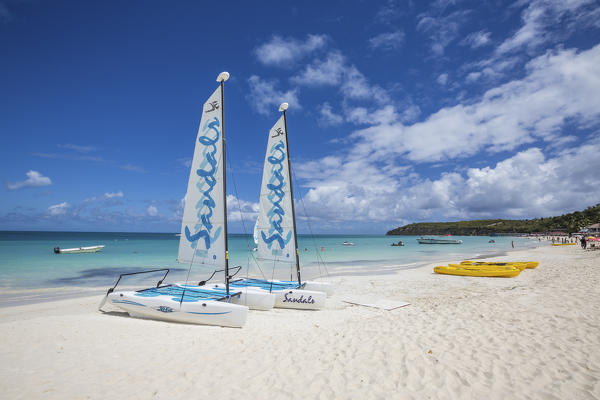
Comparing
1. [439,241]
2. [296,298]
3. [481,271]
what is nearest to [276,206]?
[296,298]

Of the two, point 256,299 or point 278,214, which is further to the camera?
point 278,214

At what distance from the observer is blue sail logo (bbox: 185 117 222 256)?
9.12 meters

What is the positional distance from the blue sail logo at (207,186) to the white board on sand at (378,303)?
19.9ft

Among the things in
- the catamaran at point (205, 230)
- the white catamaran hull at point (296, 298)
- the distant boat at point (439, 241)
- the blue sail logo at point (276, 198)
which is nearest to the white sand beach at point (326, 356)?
the catamaran at point (205, 230)

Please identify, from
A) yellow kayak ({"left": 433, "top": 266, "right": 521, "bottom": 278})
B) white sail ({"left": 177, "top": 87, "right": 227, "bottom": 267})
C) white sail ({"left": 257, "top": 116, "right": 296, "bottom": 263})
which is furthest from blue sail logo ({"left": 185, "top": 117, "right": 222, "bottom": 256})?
yellow kayak ({"left": 433, "top": 266, "right": 521, "bottom": 278})

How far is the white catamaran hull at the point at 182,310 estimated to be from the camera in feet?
25.4

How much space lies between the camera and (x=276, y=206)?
11711 mm

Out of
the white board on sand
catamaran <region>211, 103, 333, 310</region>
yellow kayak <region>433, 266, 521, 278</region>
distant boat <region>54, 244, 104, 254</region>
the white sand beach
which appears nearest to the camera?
the white sand beach

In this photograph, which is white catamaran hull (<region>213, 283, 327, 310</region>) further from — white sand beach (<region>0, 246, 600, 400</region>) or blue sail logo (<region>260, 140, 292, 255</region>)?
blue sail logo (<region>260, 140, 292, 255</region>)

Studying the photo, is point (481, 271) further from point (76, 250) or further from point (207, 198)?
point (76, 250)

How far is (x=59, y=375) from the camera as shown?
15.9 ft

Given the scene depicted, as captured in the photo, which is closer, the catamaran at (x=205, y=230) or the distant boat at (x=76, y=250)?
the catamaran at (x=205, y=230)

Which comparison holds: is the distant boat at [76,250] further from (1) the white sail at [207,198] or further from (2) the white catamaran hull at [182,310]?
(1) the white sail at [207,198]

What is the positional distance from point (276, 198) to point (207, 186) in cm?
327
